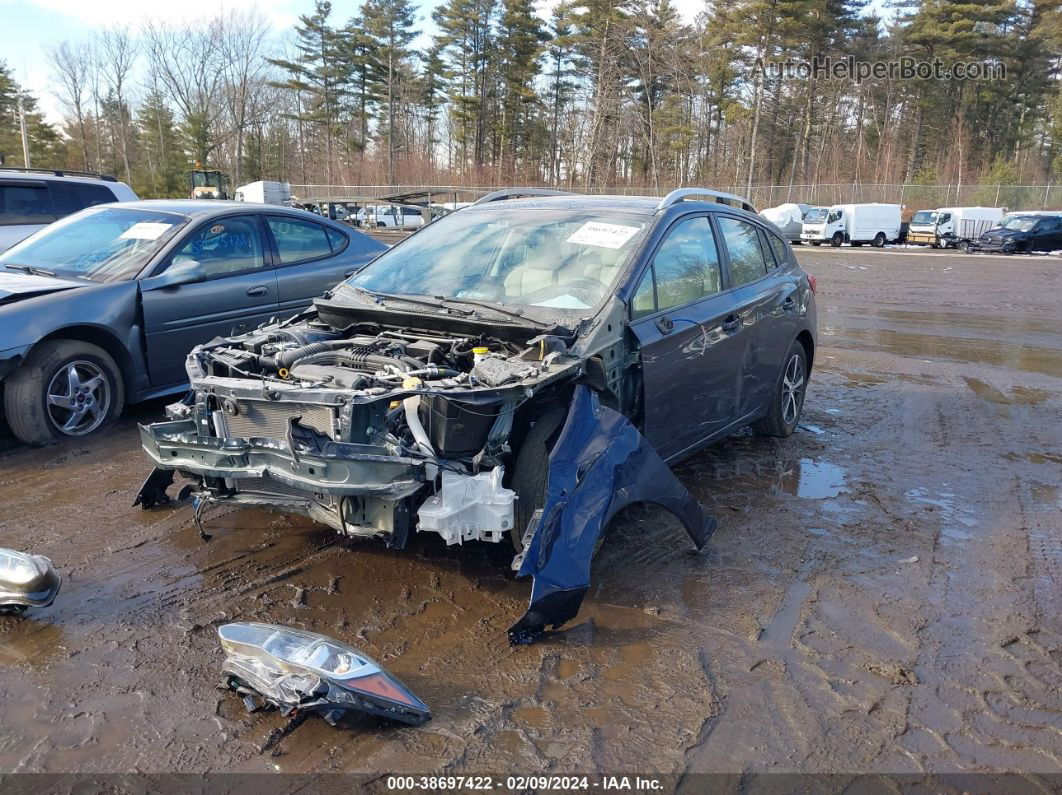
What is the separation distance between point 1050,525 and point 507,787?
379 centimetres

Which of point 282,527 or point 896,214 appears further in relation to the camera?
point 896,214

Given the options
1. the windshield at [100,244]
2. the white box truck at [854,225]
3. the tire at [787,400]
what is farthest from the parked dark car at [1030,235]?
the windshield at [100,244]

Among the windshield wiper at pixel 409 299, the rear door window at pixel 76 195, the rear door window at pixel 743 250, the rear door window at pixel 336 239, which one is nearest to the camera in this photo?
the windshield wiper at pixel 409 299

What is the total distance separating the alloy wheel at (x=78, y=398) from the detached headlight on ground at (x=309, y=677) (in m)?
3.46

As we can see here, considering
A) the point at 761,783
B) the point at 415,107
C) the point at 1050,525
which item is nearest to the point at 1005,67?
the point at 415,107

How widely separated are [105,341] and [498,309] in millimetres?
3222

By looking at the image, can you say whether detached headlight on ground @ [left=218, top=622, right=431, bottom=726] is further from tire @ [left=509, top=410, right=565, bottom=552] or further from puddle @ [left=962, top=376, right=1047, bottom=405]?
puddle @ [left=962, top=376, right=1047, bottom=405]

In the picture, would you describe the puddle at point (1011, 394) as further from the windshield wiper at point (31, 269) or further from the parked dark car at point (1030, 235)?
the parked dark car at point (1030, 235)

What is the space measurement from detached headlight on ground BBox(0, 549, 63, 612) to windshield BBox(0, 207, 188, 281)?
3.13m

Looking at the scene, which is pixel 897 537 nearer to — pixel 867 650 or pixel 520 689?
pixel 867 650

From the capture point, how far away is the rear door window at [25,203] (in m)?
9.16

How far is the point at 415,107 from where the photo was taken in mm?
59938

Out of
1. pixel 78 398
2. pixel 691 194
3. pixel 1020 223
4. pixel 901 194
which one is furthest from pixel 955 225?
pixel 78 398

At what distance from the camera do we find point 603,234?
4613 millimetres
